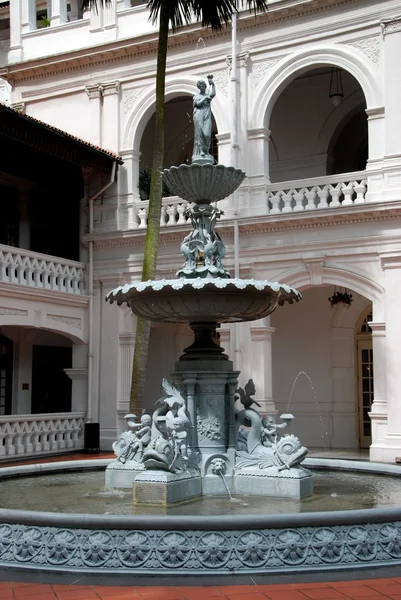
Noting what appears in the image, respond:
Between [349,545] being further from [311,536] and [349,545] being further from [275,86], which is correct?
[275,86]

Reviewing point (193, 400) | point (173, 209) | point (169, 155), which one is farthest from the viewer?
point (169, 155)

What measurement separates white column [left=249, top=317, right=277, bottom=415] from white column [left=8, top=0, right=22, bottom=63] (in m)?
9.67

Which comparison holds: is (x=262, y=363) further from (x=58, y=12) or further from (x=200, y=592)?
(x=200, y=592)

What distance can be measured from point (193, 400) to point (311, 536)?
9.21 ft

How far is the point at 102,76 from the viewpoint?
19859mm

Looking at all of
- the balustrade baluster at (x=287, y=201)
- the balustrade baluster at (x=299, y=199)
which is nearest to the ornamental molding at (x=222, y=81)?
the balustrade baluster at (x=287, y=201)

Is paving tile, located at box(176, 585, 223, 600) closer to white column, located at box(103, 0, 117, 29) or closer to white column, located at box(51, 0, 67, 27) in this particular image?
white column, located at box(103, 0, 117, 29)

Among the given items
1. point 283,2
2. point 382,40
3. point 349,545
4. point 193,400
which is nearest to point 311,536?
point 349,545

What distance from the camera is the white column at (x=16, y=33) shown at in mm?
21172

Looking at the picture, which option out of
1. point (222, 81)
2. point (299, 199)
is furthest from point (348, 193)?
point (222, 81)

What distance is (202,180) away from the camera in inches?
347

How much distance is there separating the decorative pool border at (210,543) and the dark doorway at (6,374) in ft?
47.6

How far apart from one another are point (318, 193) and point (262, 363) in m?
3.63

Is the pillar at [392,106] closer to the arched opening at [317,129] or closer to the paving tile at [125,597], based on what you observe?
the arched opening at [317,129]
